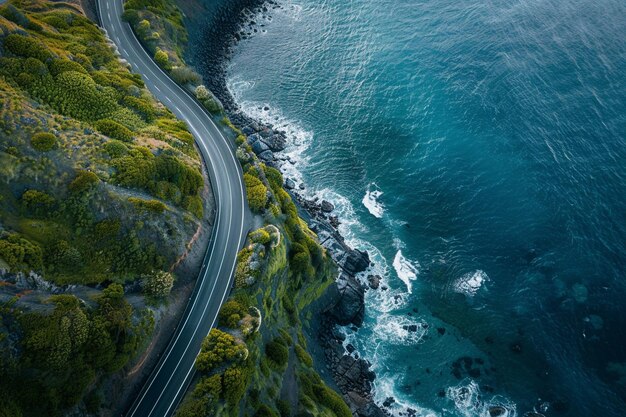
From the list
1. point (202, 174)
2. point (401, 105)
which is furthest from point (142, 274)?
point (401, 105)

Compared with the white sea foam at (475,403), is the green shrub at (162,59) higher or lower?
higher

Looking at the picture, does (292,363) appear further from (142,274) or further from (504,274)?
(504,274)

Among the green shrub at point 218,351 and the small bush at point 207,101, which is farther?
the small bush at point 207,101

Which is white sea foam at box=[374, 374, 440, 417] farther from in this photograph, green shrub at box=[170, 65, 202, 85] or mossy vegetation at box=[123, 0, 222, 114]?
green shrub at box=[170, 65, 202, 85]

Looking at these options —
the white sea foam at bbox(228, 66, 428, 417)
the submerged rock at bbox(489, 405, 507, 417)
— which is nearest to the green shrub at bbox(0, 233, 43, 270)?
the white sea foam at bbox(228, 66, 428, 417)

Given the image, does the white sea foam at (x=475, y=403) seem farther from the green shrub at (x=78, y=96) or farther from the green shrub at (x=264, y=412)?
the green shrub at (x=78, y=96)

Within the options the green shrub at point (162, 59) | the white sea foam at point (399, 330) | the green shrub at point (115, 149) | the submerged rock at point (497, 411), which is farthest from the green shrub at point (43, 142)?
the submerged rock at point (497, 411)
